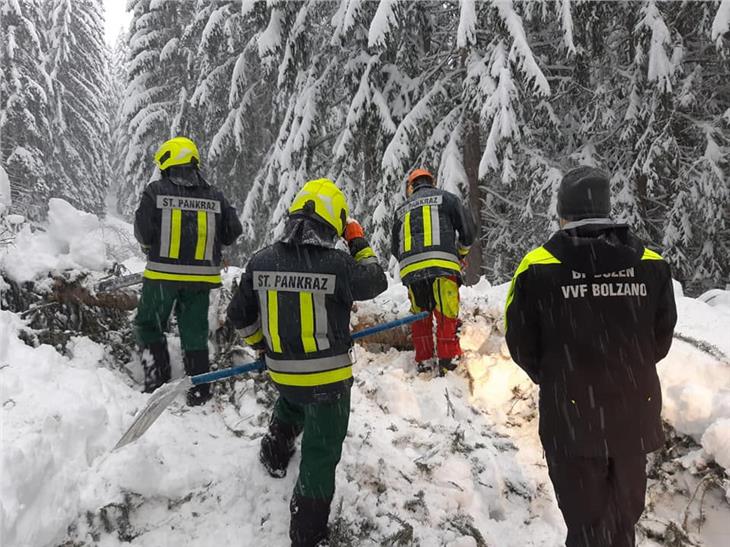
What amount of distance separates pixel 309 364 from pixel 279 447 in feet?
2.69

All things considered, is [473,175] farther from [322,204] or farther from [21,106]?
[21,106]

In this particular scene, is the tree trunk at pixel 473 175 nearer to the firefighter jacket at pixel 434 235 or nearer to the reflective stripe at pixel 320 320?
the firefighter jacket at pixel 434 235

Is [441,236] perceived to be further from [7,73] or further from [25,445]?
[7,73]

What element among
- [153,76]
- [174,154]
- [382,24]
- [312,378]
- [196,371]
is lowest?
[312,378]

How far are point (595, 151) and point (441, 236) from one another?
5727 millimetres

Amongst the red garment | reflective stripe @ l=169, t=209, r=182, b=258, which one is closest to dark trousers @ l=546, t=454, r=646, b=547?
the red garment

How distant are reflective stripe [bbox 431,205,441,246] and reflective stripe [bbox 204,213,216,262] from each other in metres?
1.97

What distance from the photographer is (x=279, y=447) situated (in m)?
3.40

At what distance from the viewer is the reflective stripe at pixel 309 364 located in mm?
2955

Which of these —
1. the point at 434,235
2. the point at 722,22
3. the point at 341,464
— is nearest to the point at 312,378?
the point at 341,464

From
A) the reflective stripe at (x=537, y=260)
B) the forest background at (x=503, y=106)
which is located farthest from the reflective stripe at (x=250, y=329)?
the forest background at (x=503, y=106)

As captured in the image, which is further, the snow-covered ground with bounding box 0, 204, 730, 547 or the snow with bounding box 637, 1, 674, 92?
the snow with bounding box 637, 1, 674, 92

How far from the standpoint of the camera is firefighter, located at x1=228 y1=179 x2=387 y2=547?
2.93m

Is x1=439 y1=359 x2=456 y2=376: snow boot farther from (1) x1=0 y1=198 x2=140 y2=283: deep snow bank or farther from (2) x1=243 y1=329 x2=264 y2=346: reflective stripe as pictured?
(1) x1=0 y1=198 x2=140 y2=283: deep snow bank
